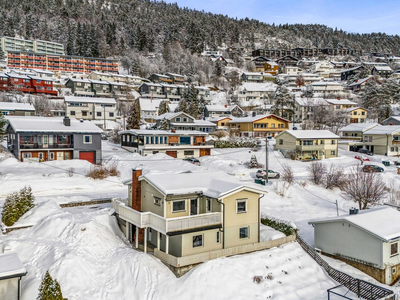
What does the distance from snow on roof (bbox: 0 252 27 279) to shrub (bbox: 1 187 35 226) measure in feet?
20.7

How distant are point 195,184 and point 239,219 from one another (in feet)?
11.7

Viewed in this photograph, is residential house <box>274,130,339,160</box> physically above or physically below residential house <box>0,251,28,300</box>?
above

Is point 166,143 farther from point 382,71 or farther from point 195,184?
point 382,71

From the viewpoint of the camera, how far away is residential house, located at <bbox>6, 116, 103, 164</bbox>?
3922cm

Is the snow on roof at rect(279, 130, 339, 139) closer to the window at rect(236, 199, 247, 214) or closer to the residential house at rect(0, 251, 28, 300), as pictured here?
the window at rect(236, 199, 247, 214)

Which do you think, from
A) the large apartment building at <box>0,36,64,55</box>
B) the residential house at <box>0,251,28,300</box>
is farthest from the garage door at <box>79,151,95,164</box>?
the large apartment building at <box>0,36,64,55</box>

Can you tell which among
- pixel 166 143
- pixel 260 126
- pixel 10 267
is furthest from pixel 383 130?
pixel 10 267

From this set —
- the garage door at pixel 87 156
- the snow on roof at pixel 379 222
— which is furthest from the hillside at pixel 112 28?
the snow on roof at pixel 379 222

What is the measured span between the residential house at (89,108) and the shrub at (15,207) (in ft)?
166

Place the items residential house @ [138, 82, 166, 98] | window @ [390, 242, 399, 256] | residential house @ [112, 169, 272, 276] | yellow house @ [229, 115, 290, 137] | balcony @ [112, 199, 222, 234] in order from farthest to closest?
residential house @ [138, 82, 166, 98] → yellow house @ [229, 115, 290, 137] → window @ [390, 242, 399, 256] → residential house @ [112, 169, 272, 276] → balcony @ [112, 199, 222, 234]

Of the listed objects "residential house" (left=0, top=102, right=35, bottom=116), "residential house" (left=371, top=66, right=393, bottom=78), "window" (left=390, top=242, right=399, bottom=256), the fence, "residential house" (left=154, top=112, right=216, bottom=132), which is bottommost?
the fence

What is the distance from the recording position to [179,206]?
19.2 meters

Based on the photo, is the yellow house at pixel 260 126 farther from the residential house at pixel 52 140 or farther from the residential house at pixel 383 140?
the residential house at pixel 52 140

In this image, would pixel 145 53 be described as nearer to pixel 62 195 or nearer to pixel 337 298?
pixel 62 195
